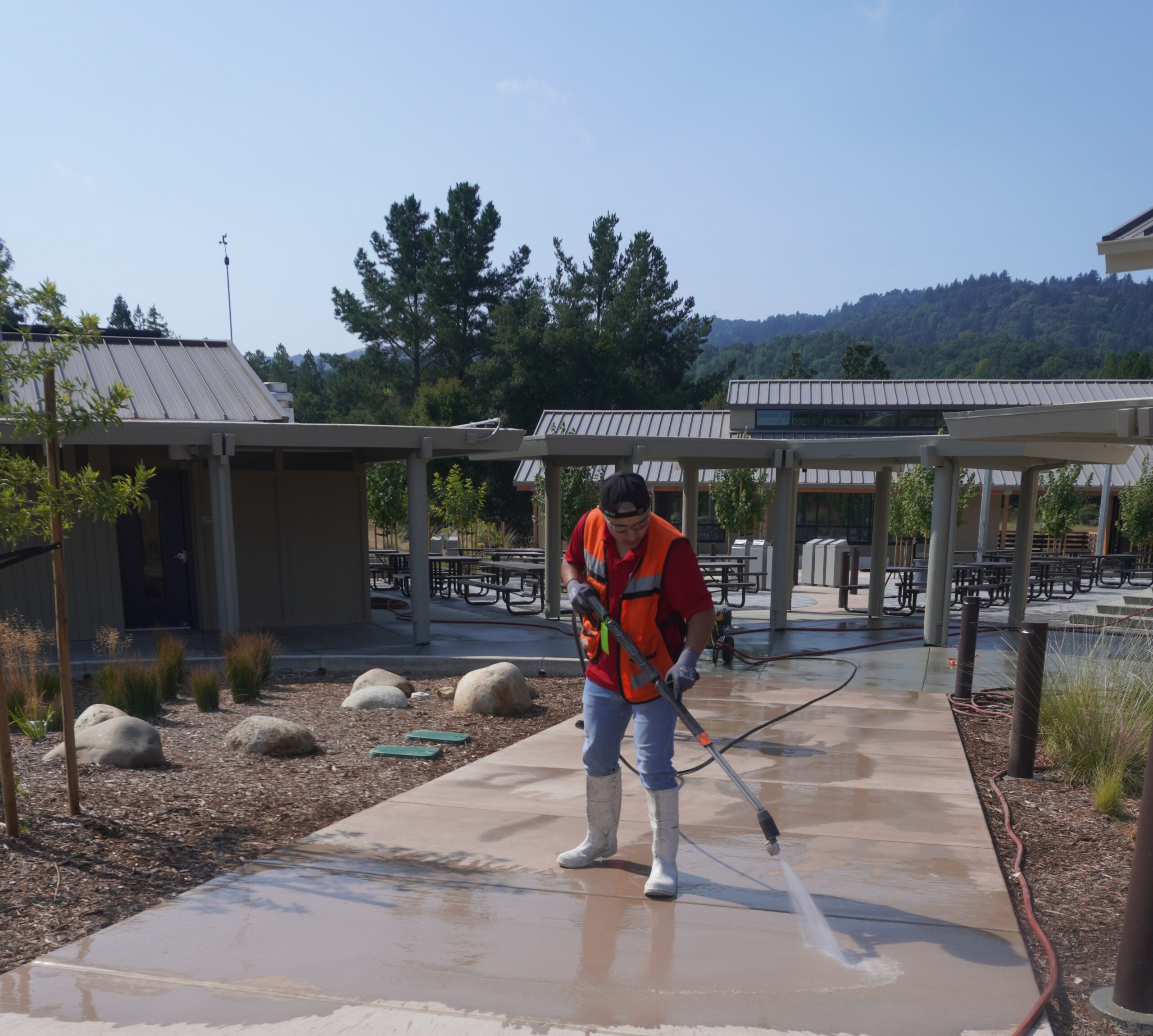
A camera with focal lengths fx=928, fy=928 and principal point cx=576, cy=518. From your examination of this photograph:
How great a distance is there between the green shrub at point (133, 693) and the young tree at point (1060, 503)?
20.6 meters

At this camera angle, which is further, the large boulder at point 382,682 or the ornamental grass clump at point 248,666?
the large boulder at point 382,682

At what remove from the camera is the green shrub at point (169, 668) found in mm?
7906

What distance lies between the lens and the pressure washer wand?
379cm

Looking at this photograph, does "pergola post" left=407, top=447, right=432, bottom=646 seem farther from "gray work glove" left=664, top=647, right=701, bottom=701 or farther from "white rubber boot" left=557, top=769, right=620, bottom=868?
"gray work glove" left=664, top=647, right=701, bottom=701

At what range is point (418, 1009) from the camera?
312 cm

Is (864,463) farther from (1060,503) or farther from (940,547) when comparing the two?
(1060,503)

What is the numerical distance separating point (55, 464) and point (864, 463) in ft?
37.9

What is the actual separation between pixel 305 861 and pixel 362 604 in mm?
9380

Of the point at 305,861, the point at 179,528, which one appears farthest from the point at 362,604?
the point at 305,861

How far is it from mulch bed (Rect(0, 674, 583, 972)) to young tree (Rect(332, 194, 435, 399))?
38884mm

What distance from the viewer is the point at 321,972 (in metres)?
3.37

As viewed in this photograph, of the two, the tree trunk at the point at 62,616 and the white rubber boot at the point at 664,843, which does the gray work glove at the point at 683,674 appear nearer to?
the white rubber boot at the point at 664,843

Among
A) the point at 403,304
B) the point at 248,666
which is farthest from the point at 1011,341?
the point at 248,666

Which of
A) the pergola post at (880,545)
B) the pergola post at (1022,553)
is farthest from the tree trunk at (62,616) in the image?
the pergola post at (1022,553)
